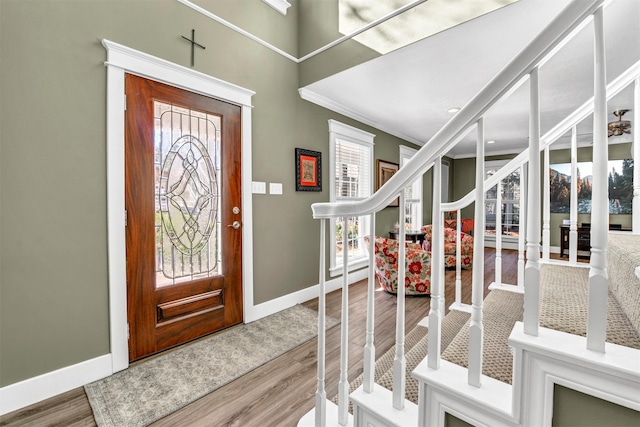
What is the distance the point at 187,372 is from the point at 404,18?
10.2ft

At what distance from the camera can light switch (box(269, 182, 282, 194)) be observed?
9.47 feet

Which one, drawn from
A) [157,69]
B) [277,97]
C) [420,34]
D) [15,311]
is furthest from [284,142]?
[15,311]

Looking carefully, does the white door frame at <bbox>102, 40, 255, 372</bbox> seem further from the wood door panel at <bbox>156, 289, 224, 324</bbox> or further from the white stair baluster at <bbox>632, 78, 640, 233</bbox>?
the white stair baluster at <bbox>632, 78, 640, 233</bbox>

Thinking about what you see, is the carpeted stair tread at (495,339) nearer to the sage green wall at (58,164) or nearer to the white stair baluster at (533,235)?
the white stair baluster at (533,235)

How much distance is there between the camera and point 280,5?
9.39ft

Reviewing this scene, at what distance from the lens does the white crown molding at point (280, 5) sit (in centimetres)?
279

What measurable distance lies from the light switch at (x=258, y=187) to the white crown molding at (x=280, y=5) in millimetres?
1795

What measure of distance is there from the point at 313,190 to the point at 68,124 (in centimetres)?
221

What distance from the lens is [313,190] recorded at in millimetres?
3342

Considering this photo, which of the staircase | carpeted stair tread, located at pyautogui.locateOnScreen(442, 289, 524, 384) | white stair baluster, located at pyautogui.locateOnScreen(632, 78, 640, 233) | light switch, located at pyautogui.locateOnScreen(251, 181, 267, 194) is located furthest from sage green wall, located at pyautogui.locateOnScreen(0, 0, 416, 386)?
white stair baluster, located at pyautogui.locateOnScreen(632, 78, 640, 233)

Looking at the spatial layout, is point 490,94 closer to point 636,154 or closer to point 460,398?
point 460,398

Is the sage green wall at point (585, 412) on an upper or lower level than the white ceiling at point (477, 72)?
lower

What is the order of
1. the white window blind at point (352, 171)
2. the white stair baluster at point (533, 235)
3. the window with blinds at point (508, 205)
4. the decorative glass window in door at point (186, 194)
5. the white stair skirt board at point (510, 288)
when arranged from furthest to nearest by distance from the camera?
the window with blinds at point (508, 205), the white window blind at point (352, 171), the decorative glass window in door at point (186, 194), the white stair skirt board at point (510, 288), the white stair baluster at point (533, 235)

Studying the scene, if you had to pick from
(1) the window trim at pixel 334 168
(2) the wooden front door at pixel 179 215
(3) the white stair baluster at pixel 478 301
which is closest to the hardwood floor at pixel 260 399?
(2) the wooden front door at pixel 179 215
